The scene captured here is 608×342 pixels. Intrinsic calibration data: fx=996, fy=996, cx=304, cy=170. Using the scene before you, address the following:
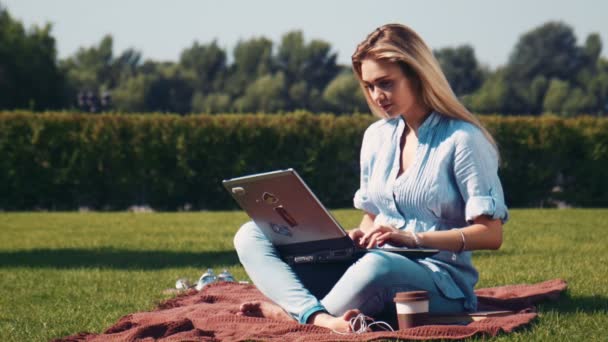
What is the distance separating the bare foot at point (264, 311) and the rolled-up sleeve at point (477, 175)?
108 cm

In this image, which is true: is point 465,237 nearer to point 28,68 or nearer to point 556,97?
point 28,68

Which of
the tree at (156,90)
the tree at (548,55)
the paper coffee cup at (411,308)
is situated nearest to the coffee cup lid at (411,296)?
the paper coffee cup at (411,308)

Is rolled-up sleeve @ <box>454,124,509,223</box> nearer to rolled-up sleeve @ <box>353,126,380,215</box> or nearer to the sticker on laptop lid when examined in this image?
rolled-up sleeve @ <box>353,126,380,215</box>

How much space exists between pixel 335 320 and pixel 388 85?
1.13 m

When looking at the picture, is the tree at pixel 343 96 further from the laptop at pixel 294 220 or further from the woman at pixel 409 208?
the laptop at pixel 294 220

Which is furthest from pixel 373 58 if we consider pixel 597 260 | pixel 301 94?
pixel 301 94

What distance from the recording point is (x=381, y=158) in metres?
5.13

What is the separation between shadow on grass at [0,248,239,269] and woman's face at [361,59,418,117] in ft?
15.6

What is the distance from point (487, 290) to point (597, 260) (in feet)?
9.72

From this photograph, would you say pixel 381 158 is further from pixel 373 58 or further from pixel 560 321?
pixel 560 321

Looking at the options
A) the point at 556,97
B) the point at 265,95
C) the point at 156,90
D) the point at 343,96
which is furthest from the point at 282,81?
the point at 556,97

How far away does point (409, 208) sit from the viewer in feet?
16.1

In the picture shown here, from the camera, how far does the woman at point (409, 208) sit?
466 cm

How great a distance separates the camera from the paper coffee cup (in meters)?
4.54
